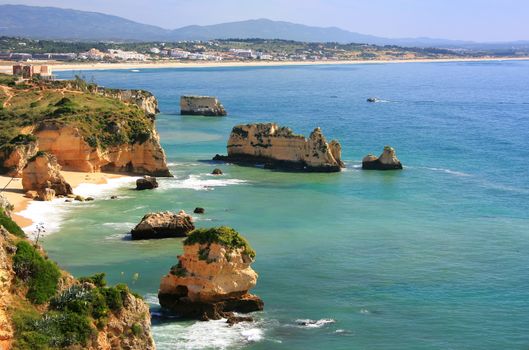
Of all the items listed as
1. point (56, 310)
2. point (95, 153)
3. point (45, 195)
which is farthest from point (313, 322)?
point (95, 153)

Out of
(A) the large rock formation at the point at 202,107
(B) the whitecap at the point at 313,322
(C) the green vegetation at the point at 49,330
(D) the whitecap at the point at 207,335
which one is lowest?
(D) the whitecap at the point at 207,335

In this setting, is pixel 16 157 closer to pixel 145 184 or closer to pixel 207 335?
pixel 145 184

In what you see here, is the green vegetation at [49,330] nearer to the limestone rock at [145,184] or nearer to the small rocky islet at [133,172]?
the small rocky islet at [133,172]

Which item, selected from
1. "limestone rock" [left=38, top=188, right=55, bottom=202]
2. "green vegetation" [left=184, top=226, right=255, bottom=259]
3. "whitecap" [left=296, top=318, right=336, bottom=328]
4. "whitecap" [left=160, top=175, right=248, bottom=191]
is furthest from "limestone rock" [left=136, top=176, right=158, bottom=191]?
"whitecap" [left=296, top=318, right=336, bottom=328]

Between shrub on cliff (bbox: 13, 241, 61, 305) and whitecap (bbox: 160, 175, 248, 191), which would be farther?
whitecap (bbox: 160, 175, 248, 191)

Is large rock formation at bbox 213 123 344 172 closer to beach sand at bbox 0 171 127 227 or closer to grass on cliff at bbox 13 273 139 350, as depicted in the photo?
beach sand at bbox 0 171 127 227

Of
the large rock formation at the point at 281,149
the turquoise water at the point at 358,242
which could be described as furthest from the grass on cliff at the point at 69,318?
the large rock formation at the point at 281,149
